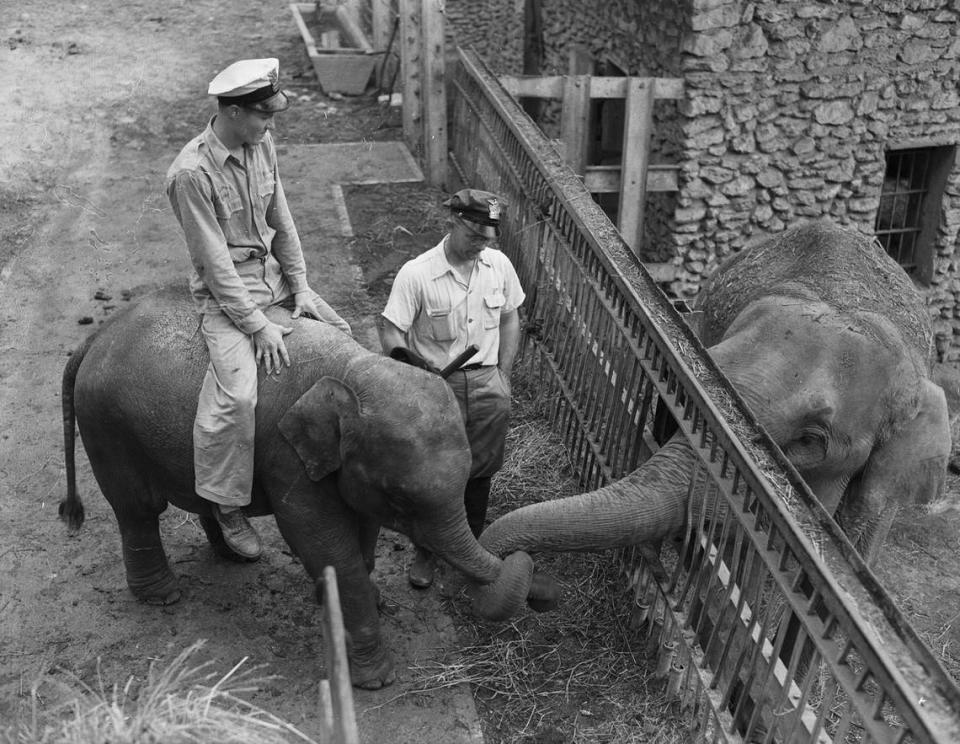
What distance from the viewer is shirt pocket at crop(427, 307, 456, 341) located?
18.1 ft

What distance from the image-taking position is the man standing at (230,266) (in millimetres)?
4578

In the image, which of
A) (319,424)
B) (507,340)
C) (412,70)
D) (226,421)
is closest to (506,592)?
(319,424)

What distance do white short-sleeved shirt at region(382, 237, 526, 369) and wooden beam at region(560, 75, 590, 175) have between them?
14.5 ft

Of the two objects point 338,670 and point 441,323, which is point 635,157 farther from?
point 338,670

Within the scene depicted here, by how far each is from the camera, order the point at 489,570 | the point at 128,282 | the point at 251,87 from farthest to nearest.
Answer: the point at 128,282
the point at 489,570
the point at 251,87

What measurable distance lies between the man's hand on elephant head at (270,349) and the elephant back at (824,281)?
3147 mm

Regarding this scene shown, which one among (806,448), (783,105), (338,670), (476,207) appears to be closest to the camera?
(338,670)

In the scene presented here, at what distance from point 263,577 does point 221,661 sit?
26.5 inches

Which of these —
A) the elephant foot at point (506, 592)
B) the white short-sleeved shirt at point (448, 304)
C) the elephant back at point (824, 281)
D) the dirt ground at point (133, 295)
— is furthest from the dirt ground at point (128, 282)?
the elephant back at point (824, 281)

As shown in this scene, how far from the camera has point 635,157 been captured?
10.1m

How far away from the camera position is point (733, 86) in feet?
→ 33.0

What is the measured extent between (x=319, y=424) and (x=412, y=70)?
754cm

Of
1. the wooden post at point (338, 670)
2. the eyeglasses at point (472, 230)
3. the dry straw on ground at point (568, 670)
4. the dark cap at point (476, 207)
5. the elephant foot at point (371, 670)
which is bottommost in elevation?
the dry straw on ground at point (568, 670)

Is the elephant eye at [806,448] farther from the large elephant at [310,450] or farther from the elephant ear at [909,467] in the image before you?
the large elephant at [310,450]
